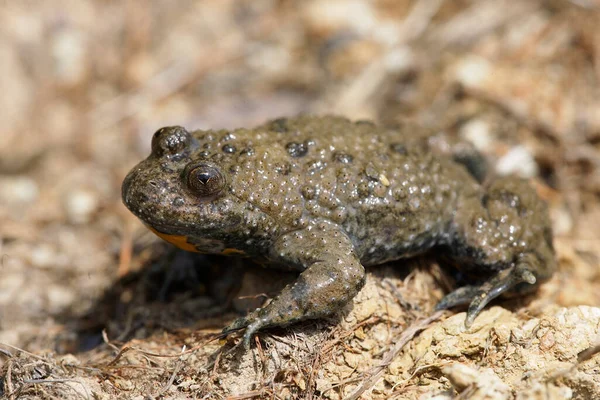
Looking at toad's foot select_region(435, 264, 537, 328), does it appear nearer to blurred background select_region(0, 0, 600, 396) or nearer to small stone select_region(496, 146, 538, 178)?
blurred background select_region(0, 0, 600, 396)

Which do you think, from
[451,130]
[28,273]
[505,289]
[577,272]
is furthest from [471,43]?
[28,273]

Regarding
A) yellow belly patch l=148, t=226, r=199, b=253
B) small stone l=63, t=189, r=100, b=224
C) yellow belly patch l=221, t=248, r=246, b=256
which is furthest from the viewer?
small stone l=63, t=189, r=100, b=224

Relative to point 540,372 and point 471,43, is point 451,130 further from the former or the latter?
point 540,372

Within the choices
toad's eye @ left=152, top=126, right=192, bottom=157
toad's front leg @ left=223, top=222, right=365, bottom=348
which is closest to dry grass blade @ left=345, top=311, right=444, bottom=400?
toad's front leg @ left=223, top=222, right=365, bottom=348

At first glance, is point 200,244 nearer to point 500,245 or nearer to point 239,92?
point 500,245

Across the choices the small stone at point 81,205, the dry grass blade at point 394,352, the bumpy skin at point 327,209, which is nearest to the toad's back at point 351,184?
the bumpy skin at point 327,209

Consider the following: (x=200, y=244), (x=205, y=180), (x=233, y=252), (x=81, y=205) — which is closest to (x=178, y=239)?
(x=200, y=244)
